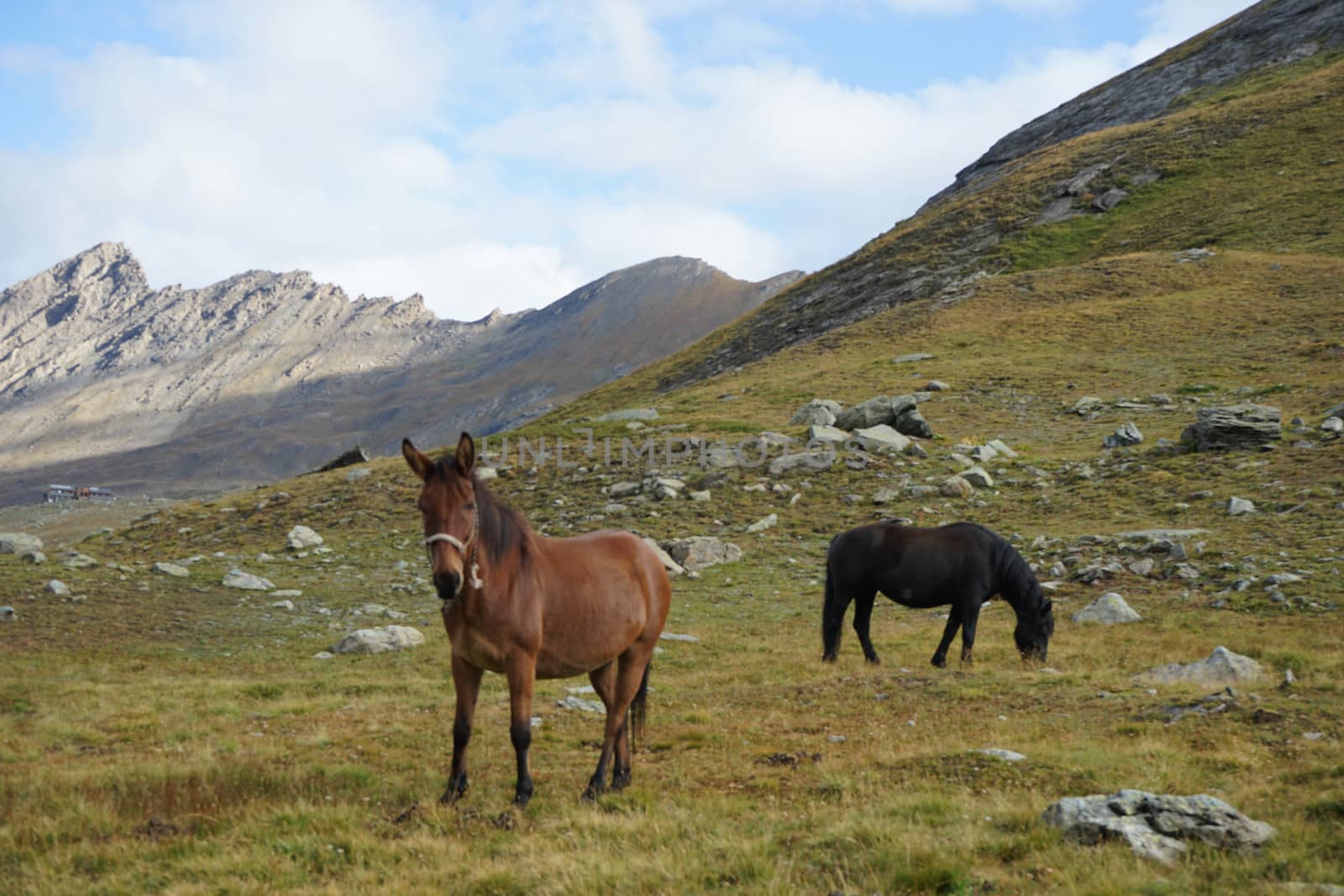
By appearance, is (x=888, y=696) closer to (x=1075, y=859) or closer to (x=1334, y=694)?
(x=1334, y=694)

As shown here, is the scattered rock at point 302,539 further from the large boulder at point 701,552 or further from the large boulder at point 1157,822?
the large boulder at point 1157,822

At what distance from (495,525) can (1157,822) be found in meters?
5.03

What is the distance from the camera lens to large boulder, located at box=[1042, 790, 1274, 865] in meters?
5.66

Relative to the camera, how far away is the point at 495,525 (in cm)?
720

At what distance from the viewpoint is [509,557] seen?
7.19 m

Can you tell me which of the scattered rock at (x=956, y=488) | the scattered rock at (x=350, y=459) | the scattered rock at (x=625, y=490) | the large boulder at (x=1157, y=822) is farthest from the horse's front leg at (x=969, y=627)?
the scattered rock at (x=350, y=459)

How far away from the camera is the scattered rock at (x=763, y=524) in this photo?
24672 mm

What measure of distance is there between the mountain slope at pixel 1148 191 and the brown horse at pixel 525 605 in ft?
175

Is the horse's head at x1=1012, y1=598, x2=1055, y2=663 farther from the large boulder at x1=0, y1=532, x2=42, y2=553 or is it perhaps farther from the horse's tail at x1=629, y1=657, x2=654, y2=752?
the large boulder at x1=0, y1=532, x2=42, y2=553

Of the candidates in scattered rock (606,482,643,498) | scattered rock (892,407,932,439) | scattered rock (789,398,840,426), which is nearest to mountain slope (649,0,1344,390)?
scattered rock (789,398,840,426)

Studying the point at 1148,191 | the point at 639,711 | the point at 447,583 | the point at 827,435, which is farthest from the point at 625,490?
the point at 1148,191

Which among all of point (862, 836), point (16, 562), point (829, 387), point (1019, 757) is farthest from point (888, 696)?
point (829, 387)

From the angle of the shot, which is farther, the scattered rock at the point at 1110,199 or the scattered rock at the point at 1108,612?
the scattered rock at the point at 1110,199

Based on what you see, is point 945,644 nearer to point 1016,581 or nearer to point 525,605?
point 1016,581
